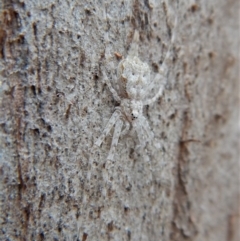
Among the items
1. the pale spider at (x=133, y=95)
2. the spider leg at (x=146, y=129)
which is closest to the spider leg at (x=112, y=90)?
the pale spider at (x=133, y=95)

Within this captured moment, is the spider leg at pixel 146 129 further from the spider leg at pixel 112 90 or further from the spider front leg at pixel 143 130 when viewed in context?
the spider leg at pixel 112 90

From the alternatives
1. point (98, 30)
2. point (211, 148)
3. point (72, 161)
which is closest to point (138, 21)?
point (98, 30)

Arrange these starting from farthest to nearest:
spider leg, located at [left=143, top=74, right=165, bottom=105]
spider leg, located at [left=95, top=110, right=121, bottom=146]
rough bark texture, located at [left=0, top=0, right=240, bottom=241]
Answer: spider leg, located at [left=143, top=74, right=165, bottom=105] → spider leg, located at [left=95, top=110, right=121, bottom=146] → rough bark texture, located at [left=0, top=0, right=240, bottom=241]

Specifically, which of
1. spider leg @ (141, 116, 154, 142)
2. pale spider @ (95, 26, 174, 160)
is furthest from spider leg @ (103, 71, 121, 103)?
spider leg @ (141, 116, 154, 142)

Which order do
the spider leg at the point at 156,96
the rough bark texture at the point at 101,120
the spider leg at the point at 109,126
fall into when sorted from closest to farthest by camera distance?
1. the rough bark texture at the point at 101,120
2. the spider leg at the point at 109,126
3. the spider leg at the point at 156,96

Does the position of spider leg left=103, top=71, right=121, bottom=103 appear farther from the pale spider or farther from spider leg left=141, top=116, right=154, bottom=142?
spider leg left=141, top=116, right=154, bottom=142

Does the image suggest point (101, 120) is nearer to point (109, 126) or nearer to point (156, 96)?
point (109, 126)

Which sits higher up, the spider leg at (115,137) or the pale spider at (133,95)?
the pale spider at (133,95)
